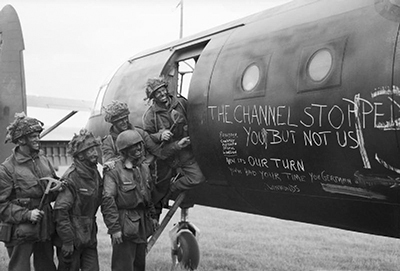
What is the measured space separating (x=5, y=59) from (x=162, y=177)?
6.24 m

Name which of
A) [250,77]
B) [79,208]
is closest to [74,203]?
[79,208]

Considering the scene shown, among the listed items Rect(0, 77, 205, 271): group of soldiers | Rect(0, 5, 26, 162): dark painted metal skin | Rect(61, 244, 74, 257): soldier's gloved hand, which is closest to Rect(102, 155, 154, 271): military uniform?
Rect(0, 77, 205, 271): group of soldiers

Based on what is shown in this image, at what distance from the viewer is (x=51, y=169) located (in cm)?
641

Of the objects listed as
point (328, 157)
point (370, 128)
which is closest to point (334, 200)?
point (328, 157)

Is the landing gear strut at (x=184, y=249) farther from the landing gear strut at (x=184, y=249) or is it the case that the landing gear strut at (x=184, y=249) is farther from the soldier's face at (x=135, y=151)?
the soldier's face at (x=135, y=151)

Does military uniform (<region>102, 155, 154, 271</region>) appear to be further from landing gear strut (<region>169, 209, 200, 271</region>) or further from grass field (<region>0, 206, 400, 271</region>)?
grass field (<region>0, 206, 400, 271</region>)

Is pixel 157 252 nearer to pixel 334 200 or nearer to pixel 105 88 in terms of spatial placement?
pixel 105 88

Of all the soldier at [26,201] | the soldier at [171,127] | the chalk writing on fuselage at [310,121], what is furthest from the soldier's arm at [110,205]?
the chalk writing on fuselage at [310,121]

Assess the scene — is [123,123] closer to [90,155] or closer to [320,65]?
[90,155]

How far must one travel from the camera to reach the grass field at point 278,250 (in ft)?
32.5

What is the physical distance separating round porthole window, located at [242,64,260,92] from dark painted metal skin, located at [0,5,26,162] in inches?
269

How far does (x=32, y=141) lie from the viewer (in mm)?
6082

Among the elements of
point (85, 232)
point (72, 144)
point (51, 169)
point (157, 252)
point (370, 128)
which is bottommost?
point (157, 252)

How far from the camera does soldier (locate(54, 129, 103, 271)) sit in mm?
5711
